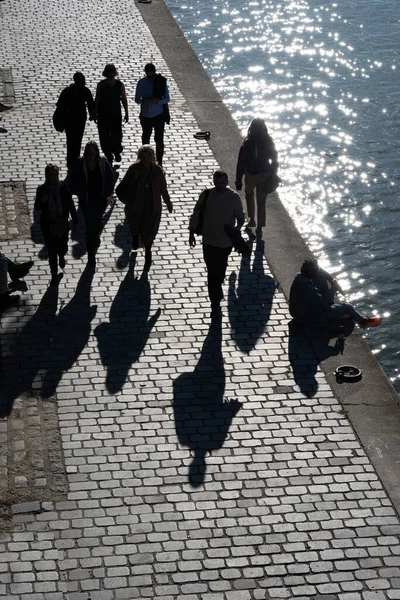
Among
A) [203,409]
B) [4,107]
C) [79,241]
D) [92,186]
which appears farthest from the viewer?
[4,107]

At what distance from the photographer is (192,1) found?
100 ft

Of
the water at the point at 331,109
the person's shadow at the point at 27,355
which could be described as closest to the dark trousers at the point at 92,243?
the person's shadow at the point at 27,355

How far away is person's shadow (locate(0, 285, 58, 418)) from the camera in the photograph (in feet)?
36.0

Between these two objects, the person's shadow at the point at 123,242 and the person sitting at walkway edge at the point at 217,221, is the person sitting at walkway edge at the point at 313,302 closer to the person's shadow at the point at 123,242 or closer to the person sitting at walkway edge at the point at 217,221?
the person sitting at walkway edge at the point at 217,221

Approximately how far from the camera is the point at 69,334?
1199cm

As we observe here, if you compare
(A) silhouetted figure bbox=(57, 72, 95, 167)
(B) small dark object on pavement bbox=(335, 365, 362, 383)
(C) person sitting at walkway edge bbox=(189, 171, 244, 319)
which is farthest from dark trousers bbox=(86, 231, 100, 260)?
(B) small dark object on pavement bbox=(335, 365, 362, 383)

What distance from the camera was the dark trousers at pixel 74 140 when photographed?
1587 centimetres

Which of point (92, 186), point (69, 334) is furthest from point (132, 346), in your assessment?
point (92, 186)

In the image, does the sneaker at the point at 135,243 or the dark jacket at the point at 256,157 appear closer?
the sneaker at the point at 135,243

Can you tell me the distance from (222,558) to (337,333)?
383 cm

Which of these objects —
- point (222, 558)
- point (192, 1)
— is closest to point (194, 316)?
point (222, 558)

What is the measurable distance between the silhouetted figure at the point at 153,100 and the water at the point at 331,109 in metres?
2.71

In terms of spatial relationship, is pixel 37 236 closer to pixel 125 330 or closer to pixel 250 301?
pixel 125 330

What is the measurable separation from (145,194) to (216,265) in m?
1.38
